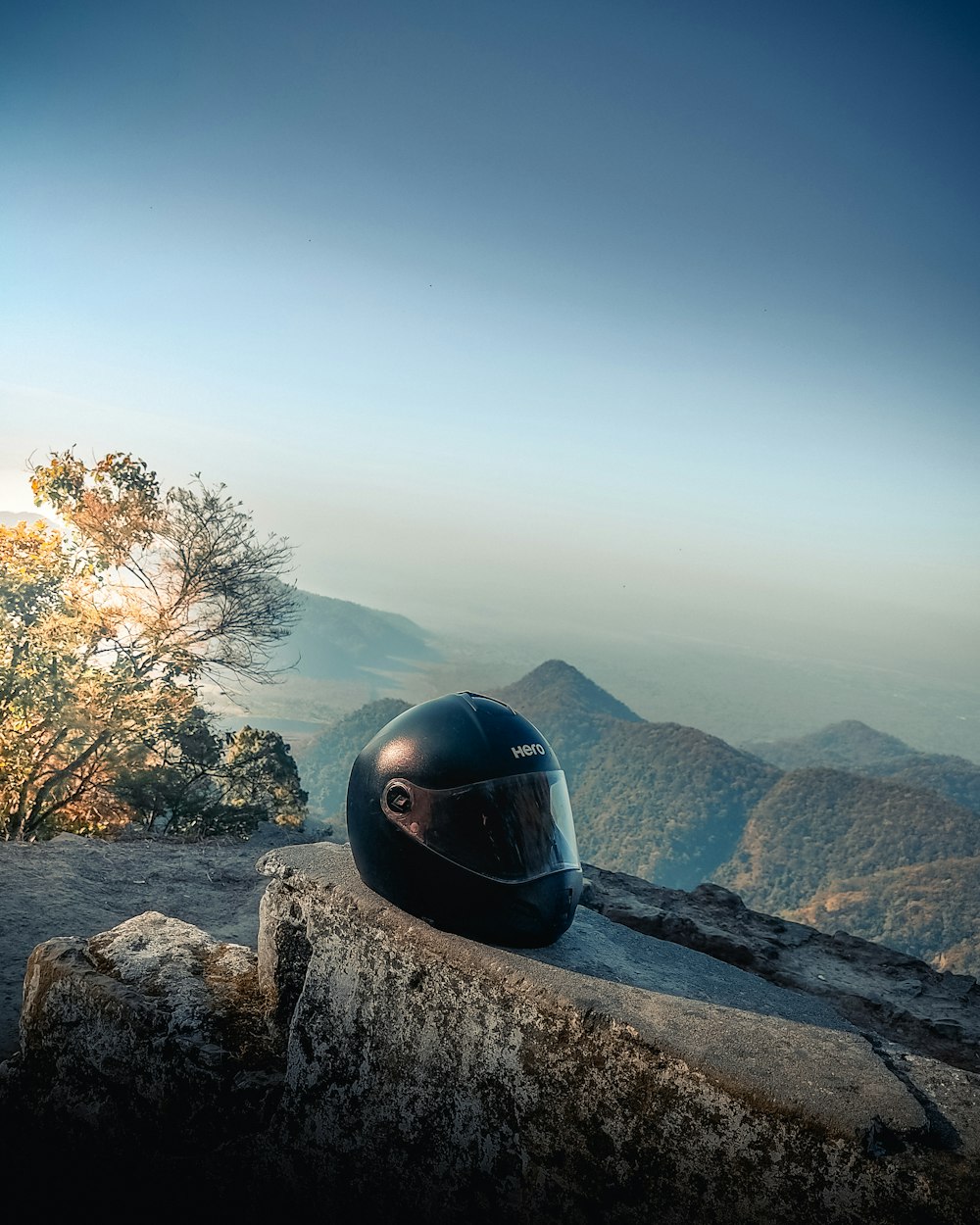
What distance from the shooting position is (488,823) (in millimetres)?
3561

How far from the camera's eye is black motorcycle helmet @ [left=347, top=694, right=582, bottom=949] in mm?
3520

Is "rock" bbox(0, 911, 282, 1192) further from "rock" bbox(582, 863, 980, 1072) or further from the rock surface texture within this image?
"rock" bbox(582, 863, 980, 1072)

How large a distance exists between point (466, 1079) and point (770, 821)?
62.9m

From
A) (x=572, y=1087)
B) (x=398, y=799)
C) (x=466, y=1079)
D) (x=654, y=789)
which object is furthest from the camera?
(x=654, y=789)

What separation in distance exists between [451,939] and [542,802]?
0.81 metres

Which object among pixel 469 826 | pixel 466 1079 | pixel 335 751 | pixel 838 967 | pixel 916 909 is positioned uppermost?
pixel 469 826

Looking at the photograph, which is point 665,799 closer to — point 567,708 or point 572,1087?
point 567,708

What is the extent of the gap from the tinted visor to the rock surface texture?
40cm

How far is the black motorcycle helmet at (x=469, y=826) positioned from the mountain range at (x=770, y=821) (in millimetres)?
26362

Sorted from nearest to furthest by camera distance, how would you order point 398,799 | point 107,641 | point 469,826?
point 469,826 → point 398,799 → point 107,641

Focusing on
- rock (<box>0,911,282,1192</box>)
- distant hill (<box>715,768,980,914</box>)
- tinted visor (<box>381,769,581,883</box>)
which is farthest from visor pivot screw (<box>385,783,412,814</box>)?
distant hill (<box>715,768,980,914</box>)

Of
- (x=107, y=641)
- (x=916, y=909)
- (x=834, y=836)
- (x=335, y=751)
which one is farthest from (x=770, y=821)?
(x=107, y=641)

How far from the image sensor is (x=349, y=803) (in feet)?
13.3

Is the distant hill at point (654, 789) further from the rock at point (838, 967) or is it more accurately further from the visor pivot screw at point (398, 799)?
the visor pivot screw at point (398, 799)
